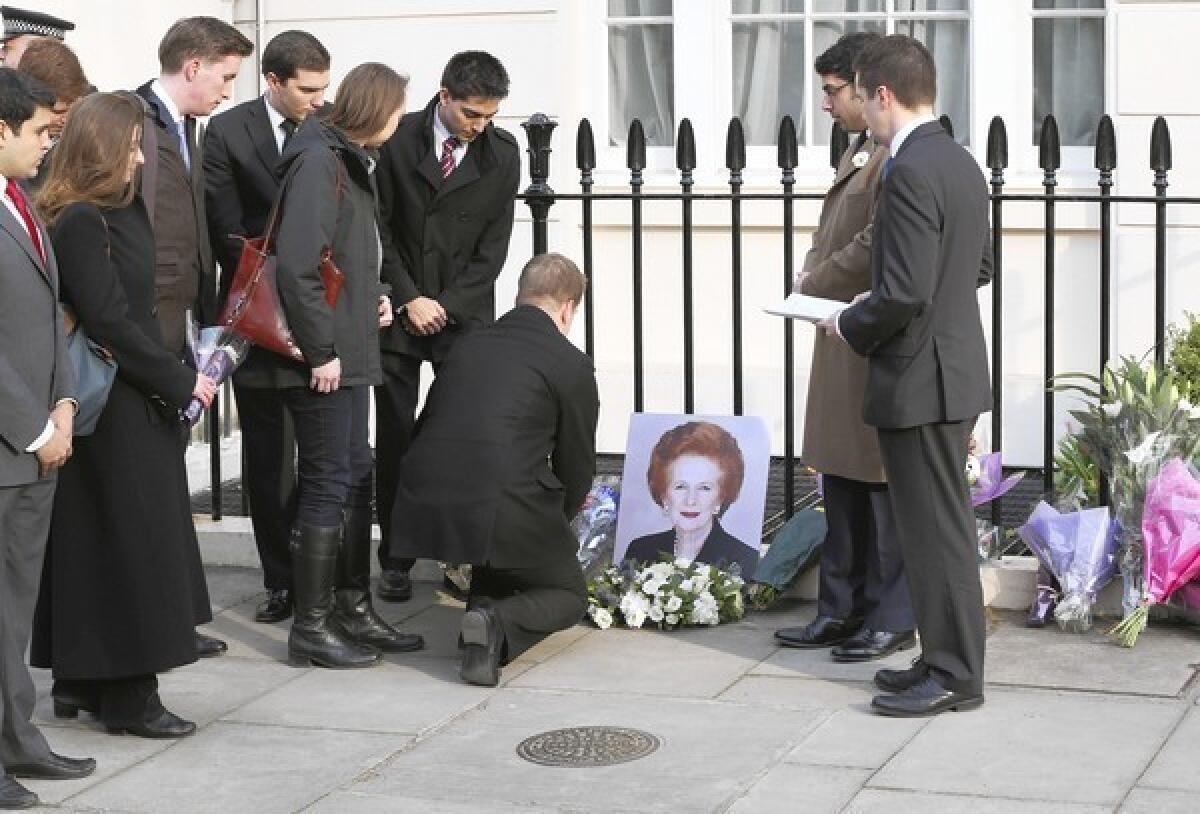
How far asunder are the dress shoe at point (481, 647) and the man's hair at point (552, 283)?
982mm

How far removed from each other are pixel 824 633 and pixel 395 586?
5.20 ft

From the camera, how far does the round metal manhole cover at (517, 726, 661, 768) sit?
588cm

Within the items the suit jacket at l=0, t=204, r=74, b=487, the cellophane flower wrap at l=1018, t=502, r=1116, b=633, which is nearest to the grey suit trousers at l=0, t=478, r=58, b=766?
the suit jacket at l=0, t=204, r=74, b=487

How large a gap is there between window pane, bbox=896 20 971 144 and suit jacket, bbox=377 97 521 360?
11.1ft

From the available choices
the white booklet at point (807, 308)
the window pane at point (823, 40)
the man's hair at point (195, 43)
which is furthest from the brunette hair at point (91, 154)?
the window pane at point (823, 40)

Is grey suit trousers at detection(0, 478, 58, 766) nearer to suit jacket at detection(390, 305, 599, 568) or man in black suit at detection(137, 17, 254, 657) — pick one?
man in black suit at detection(137, 17, 254, 657)

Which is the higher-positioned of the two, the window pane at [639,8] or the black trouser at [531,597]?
the window pane at [639,8]

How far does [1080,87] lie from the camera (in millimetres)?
10195

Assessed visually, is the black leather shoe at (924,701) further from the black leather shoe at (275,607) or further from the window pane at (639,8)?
the window pane at (639,8)

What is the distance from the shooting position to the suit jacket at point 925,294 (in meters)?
5.98

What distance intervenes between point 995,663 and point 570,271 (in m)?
1.75

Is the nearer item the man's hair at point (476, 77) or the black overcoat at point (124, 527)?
the black overcoat at point (124, 527)

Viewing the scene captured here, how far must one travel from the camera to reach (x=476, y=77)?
7.27m

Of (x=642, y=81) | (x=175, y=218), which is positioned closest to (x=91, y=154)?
(x=175, y=218)
